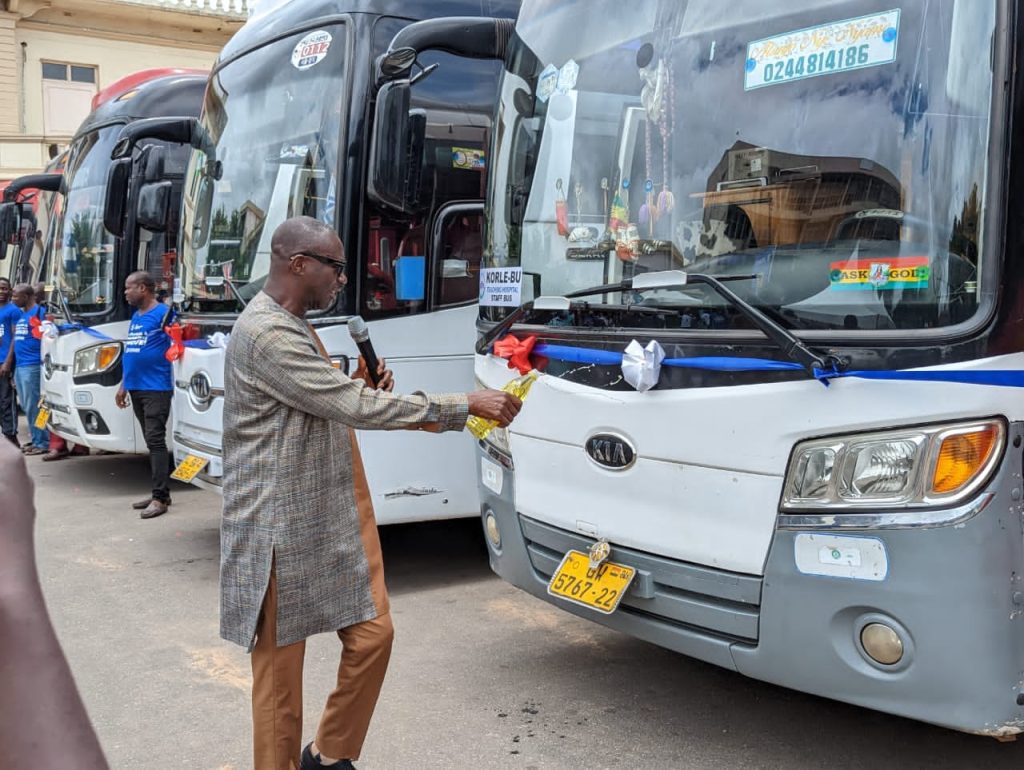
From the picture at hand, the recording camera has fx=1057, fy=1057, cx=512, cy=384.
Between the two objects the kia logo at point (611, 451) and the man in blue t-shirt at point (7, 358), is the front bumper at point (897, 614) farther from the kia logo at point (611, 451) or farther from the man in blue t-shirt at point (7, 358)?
the man in blue t-shirt at point (7, 358)

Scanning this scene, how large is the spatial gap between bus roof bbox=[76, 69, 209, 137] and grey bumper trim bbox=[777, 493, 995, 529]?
720cm

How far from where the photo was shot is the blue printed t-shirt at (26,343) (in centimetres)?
1032

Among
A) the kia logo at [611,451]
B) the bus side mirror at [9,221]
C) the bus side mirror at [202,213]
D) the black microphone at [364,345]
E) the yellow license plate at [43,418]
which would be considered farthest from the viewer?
the bus side mirror at [9,221]

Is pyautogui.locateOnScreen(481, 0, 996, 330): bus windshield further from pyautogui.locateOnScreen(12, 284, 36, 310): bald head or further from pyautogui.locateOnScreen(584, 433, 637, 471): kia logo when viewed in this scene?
pyautogui.locateOnScreen(12, 284, 36, 310): bald head

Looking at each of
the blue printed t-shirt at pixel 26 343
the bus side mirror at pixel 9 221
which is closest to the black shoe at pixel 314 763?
the blue printed t-shirt at pixel 26 343

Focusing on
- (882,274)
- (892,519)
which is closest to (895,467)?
(892,519)

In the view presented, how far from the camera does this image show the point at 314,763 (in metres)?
3.26

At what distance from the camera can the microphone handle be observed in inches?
132

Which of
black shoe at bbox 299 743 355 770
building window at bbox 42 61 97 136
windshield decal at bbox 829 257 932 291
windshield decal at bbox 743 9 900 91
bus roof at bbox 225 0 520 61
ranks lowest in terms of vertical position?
black shoe at bbox 299 743 355 770

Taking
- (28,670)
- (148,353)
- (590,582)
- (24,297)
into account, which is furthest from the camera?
(24,297)

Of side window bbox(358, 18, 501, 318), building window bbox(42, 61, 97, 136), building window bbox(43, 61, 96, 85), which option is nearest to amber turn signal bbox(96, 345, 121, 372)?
side window bbox(358, 18, 501, 318)

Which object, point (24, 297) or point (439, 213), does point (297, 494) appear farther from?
point (24, 297)

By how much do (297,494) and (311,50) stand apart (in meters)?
3.34

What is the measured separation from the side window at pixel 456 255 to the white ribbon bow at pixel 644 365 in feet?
7.51
